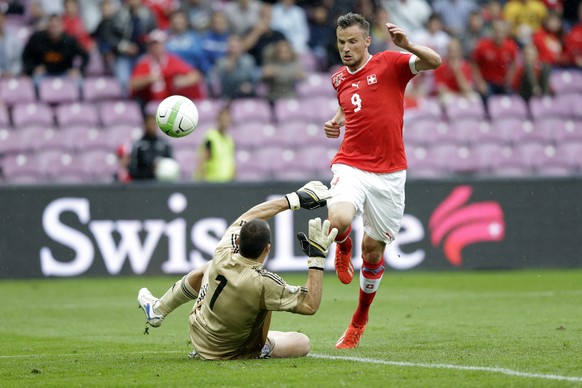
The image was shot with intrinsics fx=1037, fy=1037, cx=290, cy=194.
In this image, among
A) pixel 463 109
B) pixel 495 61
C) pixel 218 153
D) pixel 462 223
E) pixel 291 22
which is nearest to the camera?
pixel 462 223

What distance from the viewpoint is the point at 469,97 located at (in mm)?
19812

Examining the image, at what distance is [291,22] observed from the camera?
65.9 feet

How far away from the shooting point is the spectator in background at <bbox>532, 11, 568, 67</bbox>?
69.2 feet

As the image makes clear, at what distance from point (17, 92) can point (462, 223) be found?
8025 millimetres

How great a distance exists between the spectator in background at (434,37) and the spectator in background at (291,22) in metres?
2.21

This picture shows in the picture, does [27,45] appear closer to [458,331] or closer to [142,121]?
[142,121]

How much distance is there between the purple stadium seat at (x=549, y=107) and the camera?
66.1ft

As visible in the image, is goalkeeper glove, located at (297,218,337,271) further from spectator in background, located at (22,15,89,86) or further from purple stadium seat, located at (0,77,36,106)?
purple stadium seat, located at (0,77,36,106)

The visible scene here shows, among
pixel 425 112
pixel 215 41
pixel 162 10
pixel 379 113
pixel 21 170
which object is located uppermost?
pixel 162 10

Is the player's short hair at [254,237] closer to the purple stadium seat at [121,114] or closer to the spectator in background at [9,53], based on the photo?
the purple stadium seat at [121,114]

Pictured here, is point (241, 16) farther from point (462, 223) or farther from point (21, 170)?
point (462, 223)

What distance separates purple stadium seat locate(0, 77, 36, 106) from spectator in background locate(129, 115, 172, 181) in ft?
9.69

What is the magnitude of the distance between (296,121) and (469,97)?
11.6ft

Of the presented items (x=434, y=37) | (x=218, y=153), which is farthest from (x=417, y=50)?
(x=434, y=37)
